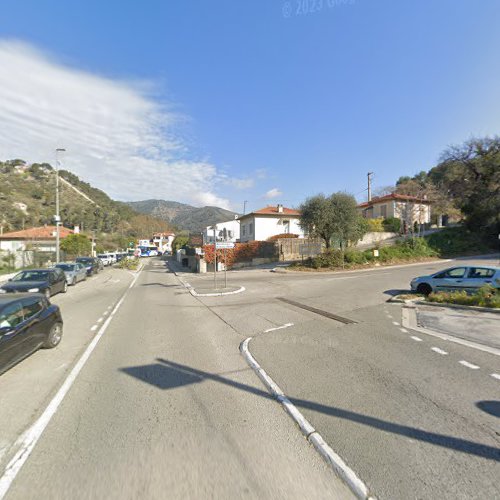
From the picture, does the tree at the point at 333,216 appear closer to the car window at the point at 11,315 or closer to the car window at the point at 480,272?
the car window at the point at 480,272

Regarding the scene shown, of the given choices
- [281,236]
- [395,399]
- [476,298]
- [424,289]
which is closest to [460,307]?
[476,298]

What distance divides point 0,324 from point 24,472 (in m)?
3.28

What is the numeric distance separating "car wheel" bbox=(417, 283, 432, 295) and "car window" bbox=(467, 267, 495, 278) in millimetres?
1512

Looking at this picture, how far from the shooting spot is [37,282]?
14.5m

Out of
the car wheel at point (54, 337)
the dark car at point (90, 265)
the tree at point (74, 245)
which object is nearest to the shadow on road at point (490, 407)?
the car wheel at point (54, 337)

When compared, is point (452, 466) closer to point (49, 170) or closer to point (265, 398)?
point (265, 398)

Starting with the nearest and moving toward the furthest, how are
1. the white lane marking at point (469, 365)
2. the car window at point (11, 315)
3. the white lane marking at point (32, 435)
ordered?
the white lane marking at point (32, 435), the white lane marking at point (469, 365), the car window at point (11, 315)

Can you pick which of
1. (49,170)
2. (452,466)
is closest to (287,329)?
(452,466)

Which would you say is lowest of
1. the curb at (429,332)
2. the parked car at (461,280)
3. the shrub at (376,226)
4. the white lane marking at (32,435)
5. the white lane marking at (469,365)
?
the white lane marking at (32,435)

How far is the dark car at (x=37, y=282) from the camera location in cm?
1369

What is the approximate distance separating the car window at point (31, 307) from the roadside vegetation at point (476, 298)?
487 inches

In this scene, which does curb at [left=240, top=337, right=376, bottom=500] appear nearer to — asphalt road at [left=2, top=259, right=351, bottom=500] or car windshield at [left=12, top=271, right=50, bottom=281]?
asphalt road at [left=2, top=259, right=351, bottom=500]

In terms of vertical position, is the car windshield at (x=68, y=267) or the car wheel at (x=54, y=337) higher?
the car windshield at (x=68, y=267)

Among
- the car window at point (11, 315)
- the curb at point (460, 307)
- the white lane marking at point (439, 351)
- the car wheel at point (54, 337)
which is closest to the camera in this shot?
the car window at point (11, 315)
